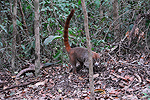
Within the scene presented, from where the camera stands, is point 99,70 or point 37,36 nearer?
point 99,70

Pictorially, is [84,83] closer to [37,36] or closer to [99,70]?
[99,70]

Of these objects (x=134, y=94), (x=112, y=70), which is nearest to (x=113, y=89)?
(x=134, y=94)

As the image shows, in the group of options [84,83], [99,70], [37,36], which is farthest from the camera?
[37,36]

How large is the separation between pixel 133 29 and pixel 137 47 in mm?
503

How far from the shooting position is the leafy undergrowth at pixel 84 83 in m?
3.13

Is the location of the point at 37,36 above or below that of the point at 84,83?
above

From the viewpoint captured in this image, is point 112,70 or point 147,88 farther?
point 112,70

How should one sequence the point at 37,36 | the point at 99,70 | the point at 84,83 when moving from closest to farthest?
1. the point at 84,83
2. the point at 99,70
3. the point at 37,36

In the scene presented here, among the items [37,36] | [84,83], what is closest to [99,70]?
[84,83]

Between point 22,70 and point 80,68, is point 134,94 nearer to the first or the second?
point 80,68

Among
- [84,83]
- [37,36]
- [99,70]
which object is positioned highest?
[37,36]

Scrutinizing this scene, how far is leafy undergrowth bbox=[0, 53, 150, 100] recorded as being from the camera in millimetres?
3127

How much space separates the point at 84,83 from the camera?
12.6ft

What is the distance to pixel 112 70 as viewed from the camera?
3.97 m
